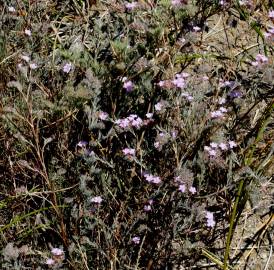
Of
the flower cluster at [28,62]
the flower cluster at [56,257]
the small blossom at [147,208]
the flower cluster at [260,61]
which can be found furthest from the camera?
the flower cluster at [260,61]

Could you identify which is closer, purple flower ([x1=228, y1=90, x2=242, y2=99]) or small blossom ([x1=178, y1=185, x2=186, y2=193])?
small blossom ([x1=178, y1=185, x2=186, y2=193])

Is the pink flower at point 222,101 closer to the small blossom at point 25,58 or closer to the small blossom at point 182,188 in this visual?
the small blossom at point 182,188

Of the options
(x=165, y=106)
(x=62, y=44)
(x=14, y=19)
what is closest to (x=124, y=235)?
(x=165, y=106)

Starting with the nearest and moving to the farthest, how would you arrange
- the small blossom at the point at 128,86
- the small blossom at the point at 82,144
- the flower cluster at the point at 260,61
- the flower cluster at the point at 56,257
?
the flower cluster at the point at 56,257
the small blossom at the point at 82,144
the small blossom at the point at 128,86
the flower cluster at the point at 260,61

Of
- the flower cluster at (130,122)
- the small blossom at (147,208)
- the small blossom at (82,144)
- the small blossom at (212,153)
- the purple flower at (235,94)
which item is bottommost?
the small blossom at (147,208)

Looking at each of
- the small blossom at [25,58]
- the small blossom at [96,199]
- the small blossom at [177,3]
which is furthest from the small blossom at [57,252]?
the small blossom at [177,3]

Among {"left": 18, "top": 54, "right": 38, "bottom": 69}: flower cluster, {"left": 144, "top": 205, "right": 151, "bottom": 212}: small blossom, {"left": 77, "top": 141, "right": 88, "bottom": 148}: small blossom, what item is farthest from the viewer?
{"left": 18, "top": 54, "right": 38, "bottom": 69}: flower cluster

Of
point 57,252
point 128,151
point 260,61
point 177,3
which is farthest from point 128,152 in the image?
point 260,61

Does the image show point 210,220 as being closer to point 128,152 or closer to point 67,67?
point 128,152

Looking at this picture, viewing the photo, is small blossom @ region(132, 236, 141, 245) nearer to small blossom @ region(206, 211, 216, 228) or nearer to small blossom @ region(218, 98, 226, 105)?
small blossom @ region(206, 211, 216, 228)

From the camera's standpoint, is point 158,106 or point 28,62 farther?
point 28,62

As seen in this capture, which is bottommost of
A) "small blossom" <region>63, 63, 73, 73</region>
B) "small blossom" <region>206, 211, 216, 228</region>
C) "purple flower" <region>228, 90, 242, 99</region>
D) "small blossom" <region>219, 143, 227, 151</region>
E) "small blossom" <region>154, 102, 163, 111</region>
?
"small blossom" <region>206, 211, 216, 228</region>

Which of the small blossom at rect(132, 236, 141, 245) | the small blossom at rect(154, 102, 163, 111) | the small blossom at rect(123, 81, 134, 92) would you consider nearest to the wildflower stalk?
the small blossom at rect(132, 236, 141, 245)

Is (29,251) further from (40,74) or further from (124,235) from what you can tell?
(40,74)
